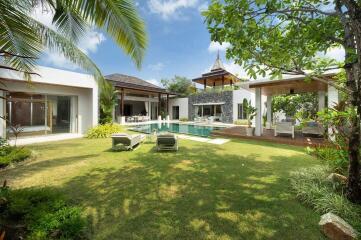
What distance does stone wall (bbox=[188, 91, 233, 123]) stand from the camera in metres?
27.5

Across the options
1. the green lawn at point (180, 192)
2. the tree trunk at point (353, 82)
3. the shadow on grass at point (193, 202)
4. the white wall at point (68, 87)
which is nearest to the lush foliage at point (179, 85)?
the white wall at point (68, 87)

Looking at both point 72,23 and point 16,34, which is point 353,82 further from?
point 16,34

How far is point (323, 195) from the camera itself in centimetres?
428

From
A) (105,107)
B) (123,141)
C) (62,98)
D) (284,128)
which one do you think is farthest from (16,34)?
(284,128)

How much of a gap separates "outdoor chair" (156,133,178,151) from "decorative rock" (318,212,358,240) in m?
6.81

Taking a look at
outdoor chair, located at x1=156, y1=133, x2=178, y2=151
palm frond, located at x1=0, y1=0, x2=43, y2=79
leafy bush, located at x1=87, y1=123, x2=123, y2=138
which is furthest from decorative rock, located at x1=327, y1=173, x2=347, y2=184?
leafy bush, located at x1=87, y1=123, x2=123, y2=138

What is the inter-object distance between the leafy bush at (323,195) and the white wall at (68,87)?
1406cm

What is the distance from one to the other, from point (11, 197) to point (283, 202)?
5400mm

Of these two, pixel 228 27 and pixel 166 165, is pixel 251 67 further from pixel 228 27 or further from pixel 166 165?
pixel 166 165

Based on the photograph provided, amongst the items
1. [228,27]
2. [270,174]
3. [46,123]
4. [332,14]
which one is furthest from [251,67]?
[46,123]

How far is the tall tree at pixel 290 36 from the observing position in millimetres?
3725

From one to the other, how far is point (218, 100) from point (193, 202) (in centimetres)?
2548

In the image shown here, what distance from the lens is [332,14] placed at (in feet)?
12.4

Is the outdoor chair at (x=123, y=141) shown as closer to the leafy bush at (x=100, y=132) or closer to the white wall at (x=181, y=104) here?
the leafy bush at (x=100, y=132)
